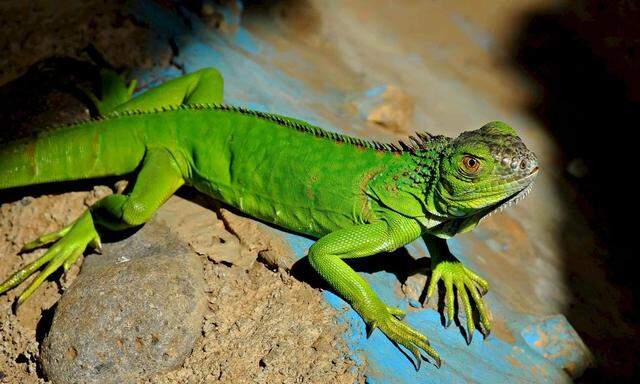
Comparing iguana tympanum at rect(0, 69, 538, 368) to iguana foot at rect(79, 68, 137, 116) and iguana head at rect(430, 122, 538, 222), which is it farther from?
iguana foot at rect(79, 68, 137, 116)

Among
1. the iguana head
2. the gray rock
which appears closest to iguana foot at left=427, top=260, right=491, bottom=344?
the iguana head

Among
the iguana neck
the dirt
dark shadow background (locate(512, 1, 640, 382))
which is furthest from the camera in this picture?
dark shadow background (locate(512, 1, 640, 382))

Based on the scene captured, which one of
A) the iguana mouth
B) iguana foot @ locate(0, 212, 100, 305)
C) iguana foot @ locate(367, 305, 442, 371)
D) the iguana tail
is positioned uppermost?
the iguana mouth

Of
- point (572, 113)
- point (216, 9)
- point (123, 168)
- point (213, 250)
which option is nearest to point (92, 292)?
point (213, 250)

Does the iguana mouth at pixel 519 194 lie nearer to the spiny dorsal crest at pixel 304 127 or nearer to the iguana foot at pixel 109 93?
the spiny dorsal crest at pixel 304 127

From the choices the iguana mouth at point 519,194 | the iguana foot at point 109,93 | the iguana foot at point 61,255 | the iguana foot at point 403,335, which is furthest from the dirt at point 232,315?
the iguana mouth at point 519,194

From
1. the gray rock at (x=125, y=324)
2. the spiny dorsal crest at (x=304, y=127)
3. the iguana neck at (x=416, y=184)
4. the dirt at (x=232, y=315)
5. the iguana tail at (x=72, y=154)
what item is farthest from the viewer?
the iguana tail at (x=72, y=154)

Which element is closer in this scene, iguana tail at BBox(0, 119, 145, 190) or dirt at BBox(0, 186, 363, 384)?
dirt at BBox(0, 186, 363, 384)

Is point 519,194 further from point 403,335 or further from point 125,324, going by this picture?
point 125,324
